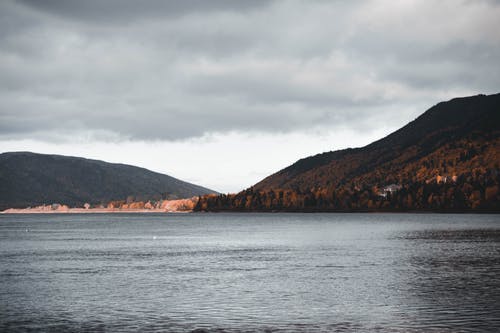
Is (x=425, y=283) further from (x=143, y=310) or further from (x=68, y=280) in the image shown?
(x=68, y=280)

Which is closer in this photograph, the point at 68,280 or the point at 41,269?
the point at 68,280

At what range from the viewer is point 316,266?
252 feet

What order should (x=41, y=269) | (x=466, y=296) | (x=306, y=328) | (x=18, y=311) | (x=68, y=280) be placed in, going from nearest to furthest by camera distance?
(x=306, y=328) → (x=18, y=311) → (x=466, y=296) → (x=68, y=280) → (x=41, y=269)

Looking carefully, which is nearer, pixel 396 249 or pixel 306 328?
pixel 306 328

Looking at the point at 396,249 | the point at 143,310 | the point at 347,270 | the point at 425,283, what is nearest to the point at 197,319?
the point at 143,310

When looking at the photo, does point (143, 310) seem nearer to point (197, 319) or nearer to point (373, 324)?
point (197, 319)

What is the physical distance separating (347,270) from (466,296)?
22.5 meters

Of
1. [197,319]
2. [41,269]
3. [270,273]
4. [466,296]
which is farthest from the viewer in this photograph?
[41,269]

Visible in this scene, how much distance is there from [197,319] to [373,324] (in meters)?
12.4

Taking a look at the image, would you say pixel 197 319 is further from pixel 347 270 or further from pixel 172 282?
pixel 347 270

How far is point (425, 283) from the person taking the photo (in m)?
58.3

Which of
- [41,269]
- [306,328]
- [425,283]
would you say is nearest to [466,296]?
[425,283]

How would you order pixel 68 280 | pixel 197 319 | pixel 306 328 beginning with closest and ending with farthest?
pixel 306 328
pixel 197 319
pixel 68 280

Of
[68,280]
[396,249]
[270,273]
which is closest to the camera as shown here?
[68,280]
